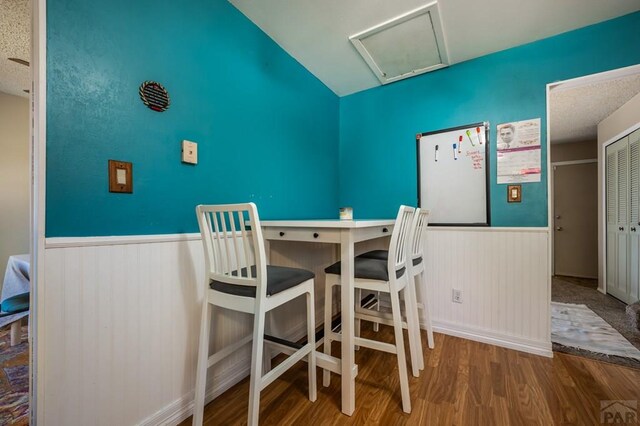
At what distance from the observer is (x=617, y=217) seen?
119 inches

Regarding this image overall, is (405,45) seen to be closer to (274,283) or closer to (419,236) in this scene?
(419,236)

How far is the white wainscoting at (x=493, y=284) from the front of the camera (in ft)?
6.10

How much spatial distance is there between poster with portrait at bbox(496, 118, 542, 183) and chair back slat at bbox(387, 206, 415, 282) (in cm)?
107

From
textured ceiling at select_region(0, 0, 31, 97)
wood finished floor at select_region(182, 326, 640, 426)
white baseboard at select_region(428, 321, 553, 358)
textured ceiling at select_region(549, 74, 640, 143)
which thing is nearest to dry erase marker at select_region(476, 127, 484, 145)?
textured ceiling at select_region(549, 74, 640, 143)

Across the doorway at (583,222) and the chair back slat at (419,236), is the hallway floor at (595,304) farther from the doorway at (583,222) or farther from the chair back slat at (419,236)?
the chair back slat at (419,236)

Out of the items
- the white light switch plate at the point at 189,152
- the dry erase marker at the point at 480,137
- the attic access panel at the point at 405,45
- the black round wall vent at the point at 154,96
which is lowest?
the white light switch plate at the point at 189,152

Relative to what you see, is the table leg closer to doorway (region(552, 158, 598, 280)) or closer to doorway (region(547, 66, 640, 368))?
doorway (region(547, 66, 640, 368))

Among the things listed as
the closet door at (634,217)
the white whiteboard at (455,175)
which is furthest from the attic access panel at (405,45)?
Result: the closet door at (634,217)

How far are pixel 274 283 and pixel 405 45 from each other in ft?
6.54

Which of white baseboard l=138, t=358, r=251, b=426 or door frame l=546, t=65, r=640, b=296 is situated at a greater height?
door frame l=546, t=65, r=640, b=296

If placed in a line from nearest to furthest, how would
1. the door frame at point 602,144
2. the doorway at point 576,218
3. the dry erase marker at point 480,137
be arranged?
the door frame at point 602,144 < the dry erase marker at point 480,137 < the doorway at point 576,218

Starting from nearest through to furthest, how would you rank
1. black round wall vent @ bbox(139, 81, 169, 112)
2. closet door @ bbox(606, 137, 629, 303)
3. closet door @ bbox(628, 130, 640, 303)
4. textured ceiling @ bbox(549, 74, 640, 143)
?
black round wall vent @ bbox(139, 81, 169, 112)
textured ceiling @ bbox(549, 74, 640, 143)
closet door @ bbox(628, 130, 640, 303)
closet door @ bbox(606, 137, 629, 303)

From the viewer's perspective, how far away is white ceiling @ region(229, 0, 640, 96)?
1595 mm

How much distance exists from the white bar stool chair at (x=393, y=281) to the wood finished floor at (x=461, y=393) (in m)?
0.15
